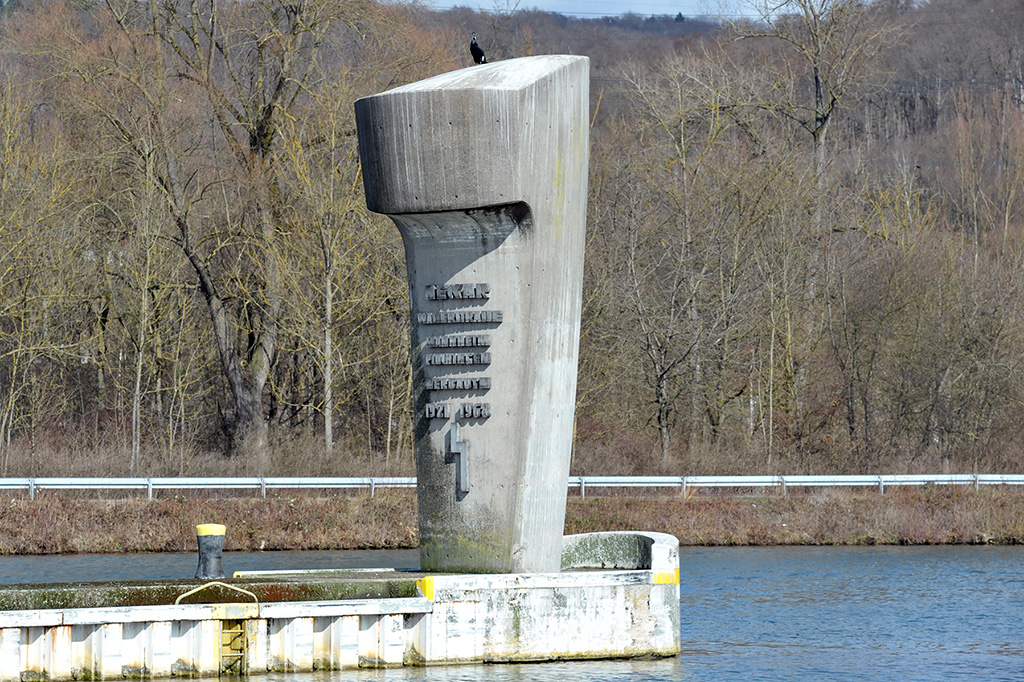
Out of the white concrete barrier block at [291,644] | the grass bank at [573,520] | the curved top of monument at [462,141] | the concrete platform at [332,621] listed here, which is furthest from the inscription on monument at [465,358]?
the grass bank at [573,520]

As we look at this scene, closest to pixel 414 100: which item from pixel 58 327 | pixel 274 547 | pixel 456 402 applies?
pixel 456 402

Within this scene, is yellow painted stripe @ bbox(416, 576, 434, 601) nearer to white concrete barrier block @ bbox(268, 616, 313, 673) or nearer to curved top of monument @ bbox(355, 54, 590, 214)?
white concrete barrier block @ bbox(268, 616, 313, 673)

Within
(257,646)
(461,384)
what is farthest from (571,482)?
(257,646)

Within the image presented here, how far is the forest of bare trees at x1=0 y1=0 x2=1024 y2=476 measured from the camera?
38.3 m

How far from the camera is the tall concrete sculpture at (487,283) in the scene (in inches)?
717

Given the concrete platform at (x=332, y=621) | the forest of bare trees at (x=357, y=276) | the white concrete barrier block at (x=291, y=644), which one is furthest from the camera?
the forest of bare trees at (x=357, y=276)

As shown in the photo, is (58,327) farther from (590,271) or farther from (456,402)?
(456,402)

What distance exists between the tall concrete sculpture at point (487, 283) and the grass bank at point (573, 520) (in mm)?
13930

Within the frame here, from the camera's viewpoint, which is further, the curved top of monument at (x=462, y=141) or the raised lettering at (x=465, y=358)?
the raised lettering at (x=465, y=358)

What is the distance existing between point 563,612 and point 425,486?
2.53 m

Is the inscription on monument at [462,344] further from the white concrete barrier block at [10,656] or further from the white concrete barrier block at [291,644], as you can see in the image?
the white concrete barrier block at [10,656]

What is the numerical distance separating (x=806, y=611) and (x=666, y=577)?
622 cm

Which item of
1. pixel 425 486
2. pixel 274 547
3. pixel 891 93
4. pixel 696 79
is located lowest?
pixel 274 547

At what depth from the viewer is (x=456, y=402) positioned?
61.9 feet
